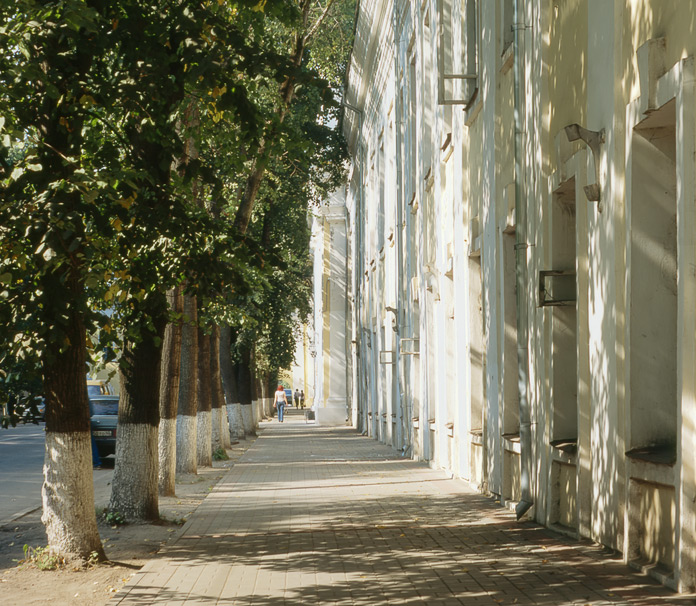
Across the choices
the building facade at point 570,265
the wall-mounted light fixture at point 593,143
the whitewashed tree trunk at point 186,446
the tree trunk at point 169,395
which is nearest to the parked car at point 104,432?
the whitewashed tree trunk at point 186,446

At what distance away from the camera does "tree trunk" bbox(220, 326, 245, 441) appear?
31.2 m

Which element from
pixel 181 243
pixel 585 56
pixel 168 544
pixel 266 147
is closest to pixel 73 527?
pixel 168 544

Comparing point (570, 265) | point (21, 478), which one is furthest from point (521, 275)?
point (21, 478)

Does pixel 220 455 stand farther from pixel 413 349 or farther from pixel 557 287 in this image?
pixel 557 287

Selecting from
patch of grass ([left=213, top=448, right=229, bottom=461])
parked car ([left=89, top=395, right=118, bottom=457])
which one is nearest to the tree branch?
parked car ([left=89, top=395, right=118, bottom=457])

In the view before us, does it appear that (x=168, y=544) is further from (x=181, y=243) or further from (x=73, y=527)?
(x=181, y=243)

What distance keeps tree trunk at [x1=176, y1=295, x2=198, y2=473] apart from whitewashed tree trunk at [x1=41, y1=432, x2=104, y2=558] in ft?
28.9

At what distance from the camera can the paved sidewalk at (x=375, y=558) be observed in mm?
6965

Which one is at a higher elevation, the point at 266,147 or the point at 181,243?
the point at 266,147

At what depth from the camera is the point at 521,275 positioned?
1140 centimetres

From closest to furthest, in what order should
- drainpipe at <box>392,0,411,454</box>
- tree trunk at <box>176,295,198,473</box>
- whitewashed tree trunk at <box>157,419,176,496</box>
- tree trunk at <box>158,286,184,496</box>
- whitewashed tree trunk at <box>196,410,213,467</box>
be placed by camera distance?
tree trunk at <box>158,286,184,496</box> → whitewashed tree trunk at <box>157,419,176,496</box> → tree trunk at <box>176,295,198,473</box> → whitewashed tree trunk at <box>196,410,213,467</box> → drainpipe at <box>392,0,411,454</box>

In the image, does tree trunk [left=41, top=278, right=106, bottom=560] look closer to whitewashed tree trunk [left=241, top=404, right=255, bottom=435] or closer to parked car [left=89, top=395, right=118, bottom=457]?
parked car [left=89, top=395, right=118, bottom=457]

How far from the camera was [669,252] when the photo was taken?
24.7 feet

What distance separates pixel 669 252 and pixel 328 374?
45.7 metres
